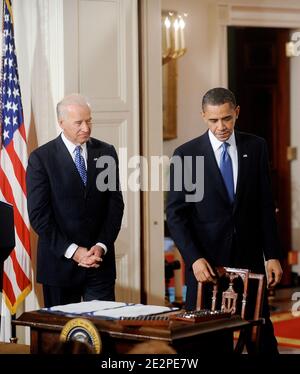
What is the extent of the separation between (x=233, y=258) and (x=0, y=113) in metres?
1.99

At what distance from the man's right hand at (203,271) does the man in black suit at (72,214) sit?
862mm

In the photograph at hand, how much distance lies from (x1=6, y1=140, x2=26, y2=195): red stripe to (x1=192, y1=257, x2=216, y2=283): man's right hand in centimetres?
185

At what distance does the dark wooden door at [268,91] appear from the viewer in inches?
363

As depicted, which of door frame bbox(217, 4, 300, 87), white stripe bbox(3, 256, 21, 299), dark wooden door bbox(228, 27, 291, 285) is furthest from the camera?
dark wooden door bbox(228, 27, 291, 285)

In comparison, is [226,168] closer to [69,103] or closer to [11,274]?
[69,103]

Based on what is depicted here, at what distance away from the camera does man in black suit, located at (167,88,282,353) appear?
4.00m

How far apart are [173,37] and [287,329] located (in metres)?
2.76

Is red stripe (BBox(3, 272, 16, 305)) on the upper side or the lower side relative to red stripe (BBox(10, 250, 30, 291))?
lower

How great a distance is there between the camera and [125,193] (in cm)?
566

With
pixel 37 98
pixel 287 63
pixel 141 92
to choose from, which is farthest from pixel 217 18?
pixel 37 98

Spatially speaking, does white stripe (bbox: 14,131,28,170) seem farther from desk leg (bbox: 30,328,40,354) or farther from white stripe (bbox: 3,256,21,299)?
desk leg (bbox: 30,328,40,354)

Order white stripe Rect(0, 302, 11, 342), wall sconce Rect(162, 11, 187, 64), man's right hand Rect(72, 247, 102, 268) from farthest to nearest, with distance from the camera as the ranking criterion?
wall sconce Rect(162, 11, 187, 64) < white stripe Rect(0, 302, 11, 342) < man's right hand Rect(72, 247, 102, 268)

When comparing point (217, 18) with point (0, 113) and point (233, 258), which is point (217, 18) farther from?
point (233, 258)

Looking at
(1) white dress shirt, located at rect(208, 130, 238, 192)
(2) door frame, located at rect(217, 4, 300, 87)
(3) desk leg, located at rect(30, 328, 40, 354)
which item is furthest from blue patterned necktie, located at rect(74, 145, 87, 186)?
(2) door frame, located at rect(217, 4, 300, 87)
